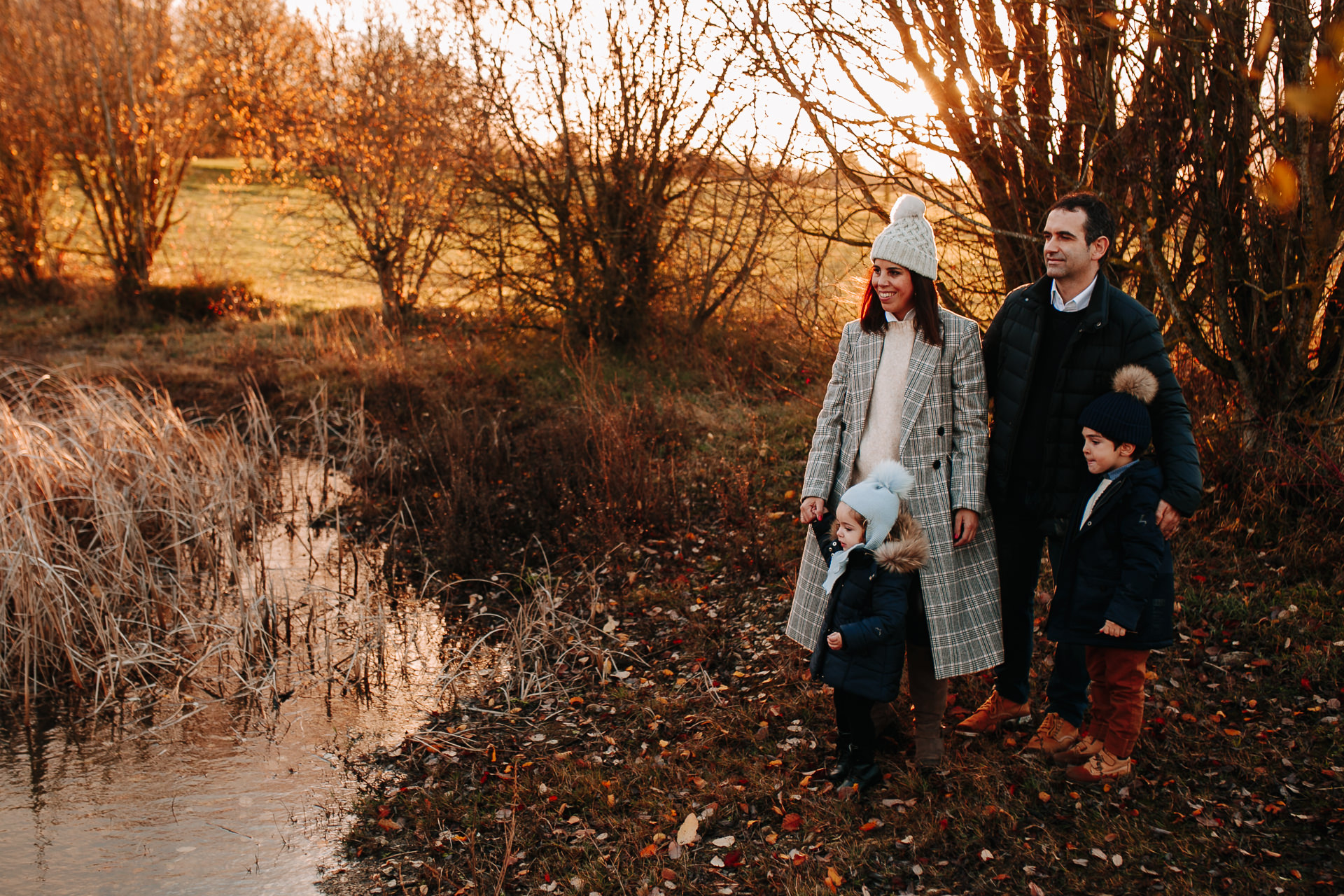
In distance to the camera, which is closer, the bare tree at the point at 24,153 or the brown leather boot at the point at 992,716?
the brown leather boot at the point at 992,716

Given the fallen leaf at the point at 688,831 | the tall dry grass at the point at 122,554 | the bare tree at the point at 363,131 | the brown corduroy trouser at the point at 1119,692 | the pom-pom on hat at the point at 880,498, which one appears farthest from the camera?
the bare tree at the point at 363,131

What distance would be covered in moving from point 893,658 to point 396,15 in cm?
1163

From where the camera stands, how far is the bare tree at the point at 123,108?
14.1 m

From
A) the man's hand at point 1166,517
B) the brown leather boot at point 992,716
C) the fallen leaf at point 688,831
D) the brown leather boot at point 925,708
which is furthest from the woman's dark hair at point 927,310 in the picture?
the fallen leaf at point 688,831

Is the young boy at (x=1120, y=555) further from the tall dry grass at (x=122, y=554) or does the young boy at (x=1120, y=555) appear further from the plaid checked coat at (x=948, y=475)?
the tall dry grass at (x=122, y=554)

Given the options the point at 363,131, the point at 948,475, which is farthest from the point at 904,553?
the point at 363,131

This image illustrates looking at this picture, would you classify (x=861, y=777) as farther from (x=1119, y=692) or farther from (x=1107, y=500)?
(x=1107, y=500)

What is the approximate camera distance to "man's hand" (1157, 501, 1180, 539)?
3189 mm

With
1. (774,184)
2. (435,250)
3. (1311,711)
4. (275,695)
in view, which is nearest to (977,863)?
(1311,711)

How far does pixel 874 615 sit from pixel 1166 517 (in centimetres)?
106

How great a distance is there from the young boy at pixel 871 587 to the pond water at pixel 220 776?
218 centimetres

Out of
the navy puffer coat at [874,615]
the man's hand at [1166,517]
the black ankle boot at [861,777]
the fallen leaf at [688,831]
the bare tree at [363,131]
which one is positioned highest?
the bare tree at [363,131]

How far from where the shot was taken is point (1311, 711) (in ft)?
13.5

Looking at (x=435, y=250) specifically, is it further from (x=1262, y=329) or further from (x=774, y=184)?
(x=1262, y=329)
